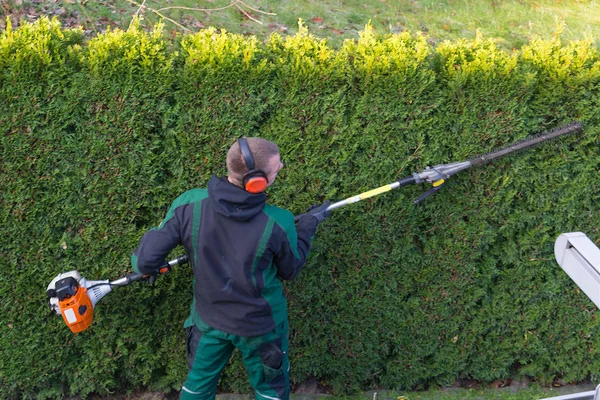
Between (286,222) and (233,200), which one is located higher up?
(233,200)

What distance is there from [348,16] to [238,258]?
16.7ft

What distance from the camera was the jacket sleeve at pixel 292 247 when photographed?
3180mm

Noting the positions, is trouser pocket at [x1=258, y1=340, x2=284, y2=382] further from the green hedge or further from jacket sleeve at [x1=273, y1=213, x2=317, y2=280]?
the green hedge

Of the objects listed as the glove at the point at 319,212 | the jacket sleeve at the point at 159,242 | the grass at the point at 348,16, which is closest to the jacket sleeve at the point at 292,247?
the glove at the point at 319,212

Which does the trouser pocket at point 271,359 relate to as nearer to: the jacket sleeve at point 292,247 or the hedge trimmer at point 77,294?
the jacket sleeve at point 292,247

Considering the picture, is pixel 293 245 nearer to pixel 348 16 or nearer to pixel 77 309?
pixel 77 309

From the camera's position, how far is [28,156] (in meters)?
3.78

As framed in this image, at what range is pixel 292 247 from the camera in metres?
3.21

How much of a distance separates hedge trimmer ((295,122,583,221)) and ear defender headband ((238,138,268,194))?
0.86 meters

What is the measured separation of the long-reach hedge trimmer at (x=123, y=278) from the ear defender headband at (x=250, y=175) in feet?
2.62

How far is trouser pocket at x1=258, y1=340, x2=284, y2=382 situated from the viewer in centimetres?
337

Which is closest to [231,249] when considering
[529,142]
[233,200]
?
[233,200]

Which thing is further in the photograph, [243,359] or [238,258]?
[243,359]

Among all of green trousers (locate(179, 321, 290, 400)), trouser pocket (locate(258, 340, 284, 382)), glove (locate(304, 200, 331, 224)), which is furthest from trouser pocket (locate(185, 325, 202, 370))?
glove (locate(304, 200, 331, 224))
